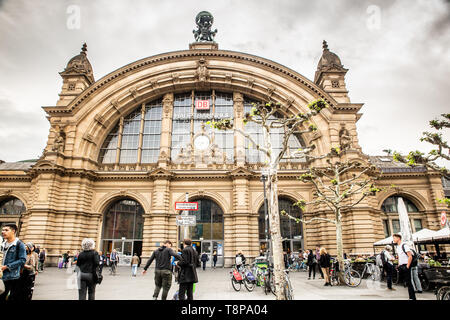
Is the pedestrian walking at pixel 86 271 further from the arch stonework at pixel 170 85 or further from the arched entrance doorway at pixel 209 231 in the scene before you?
the arch stonework at pixel 170 85

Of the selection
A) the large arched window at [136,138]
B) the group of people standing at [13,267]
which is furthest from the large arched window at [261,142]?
the group of people standing at [13,267]

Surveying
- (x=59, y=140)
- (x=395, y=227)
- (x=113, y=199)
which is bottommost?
(x=395, y=227)

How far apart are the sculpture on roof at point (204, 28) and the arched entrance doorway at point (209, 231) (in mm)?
22681

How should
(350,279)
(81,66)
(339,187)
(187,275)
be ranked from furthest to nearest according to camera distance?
(81,66)
(339,187)
(350,279)
(187,275)

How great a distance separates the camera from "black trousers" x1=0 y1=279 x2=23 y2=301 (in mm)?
6359

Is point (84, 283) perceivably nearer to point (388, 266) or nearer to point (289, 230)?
point (388, 266)

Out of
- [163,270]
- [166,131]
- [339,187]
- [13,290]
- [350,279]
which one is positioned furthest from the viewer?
[166,131]

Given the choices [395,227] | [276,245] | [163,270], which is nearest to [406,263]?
[276,245]

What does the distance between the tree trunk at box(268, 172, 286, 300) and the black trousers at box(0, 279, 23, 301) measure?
7.15m

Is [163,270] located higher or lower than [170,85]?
lower

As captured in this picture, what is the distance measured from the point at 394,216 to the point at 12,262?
32.6 metres

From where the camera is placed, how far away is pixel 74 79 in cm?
3341

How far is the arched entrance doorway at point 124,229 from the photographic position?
95.2ft

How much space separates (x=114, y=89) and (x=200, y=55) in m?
11.0
